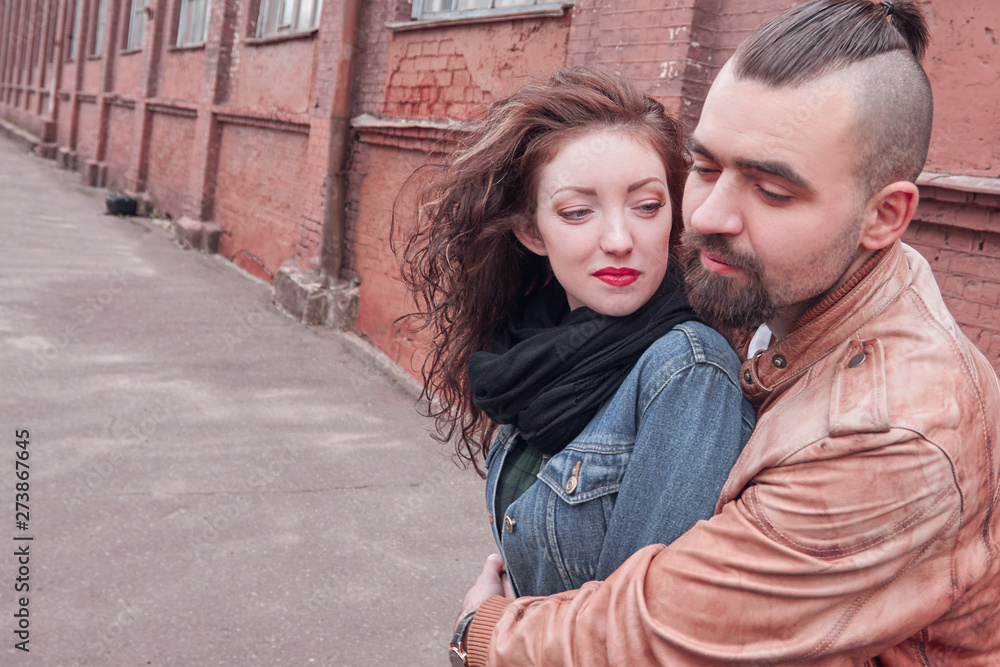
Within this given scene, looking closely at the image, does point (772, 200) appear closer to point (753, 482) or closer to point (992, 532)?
point (753, 482)

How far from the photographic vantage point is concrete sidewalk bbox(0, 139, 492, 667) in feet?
10.7

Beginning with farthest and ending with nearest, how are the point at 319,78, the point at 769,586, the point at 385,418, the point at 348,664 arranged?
the point at 319,78 < the point at 385,418 < the point at 348,664 < the point at 769,586

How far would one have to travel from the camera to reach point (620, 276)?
159cm

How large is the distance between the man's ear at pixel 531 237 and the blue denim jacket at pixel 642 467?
44 centimetres

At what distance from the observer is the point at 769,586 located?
1071 millimetres

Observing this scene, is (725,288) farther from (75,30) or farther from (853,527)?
(75,30)

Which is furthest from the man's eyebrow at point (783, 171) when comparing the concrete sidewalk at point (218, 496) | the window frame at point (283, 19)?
the window frame at point (283, 19)

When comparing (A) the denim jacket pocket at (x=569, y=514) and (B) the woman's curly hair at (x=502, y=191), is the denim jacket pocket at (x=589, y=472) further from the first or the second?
(B) the woman's curly hair at (x=502, y=191)

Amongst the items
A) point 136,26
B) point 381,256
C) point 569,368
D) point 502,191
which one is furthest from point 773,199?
point 136,26

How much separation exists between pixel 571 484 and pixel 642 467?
0.54 ft

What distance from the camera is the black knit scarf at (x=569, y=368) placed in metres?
1.53

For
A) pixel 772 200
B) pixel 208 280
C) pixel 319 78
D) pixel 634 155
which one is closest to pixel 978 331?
pixel 634 155

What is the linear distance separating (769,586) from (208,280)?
9641mm

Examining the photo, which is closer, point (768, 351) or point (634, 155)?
point (768, 351)
